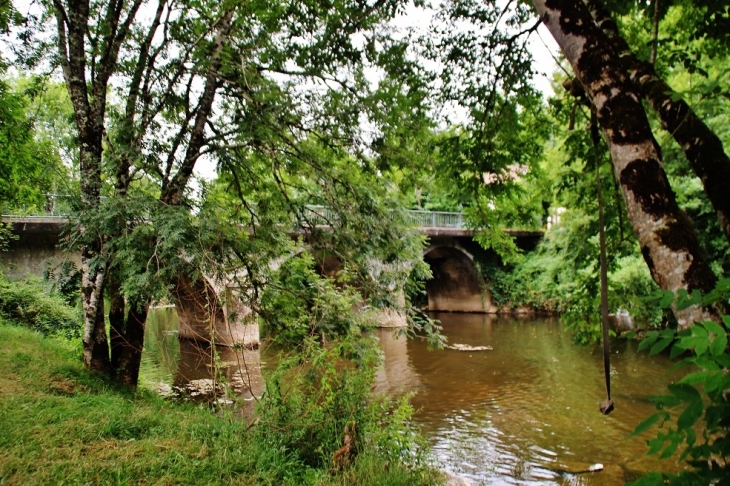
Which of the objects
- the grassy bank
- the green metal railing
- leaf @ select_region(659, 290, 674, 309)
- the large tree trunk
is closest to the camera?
leaf @ select_region(659, 290, 674, 309)

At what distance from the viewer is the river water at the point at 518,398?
6.67 m

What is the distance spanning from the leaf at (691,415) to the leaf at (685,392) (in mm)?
13

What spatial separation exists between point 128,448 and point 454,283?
2446 cm

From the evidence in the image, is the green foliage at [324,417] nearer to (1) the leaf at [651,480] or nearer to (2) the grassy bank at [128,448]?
(2) the grassy bank at [128,448]

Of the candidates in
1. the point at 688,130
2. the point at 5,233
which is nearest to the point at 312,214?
the point at 688,130

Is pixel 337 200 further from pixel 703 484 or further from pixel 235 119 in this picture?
pixel 703 484

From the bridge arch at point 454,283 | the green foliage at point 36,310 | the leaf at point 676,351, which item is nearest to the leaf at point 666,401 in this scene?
the leaf at point 676,351

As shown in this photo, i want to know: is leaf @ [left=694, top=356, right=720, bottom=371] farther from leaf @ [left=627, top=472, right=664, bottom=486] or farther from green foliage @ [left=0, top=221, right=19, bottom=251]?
green foliage @ [left=0, top=221, right=19, bottom=251]

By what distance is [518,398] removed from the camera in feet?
33.6

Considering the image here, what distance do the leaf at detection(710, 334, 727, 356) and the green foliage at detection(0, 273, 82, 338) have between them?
433 inches

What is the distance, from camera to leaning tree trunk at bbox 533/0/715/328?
6.07ft

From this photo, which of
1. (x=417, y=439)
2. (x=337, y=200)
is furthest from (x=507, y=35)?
(x=417, y=439)

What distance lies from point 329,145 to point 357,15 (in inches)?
96.5

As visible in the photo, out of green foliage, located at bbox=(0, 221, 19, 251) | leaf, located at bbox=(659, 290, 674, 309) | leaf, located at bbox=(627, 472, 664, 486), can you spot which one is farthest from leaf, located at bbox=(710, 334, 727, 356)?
green foliage, located at bbox=(0, 221, 19, 251)
